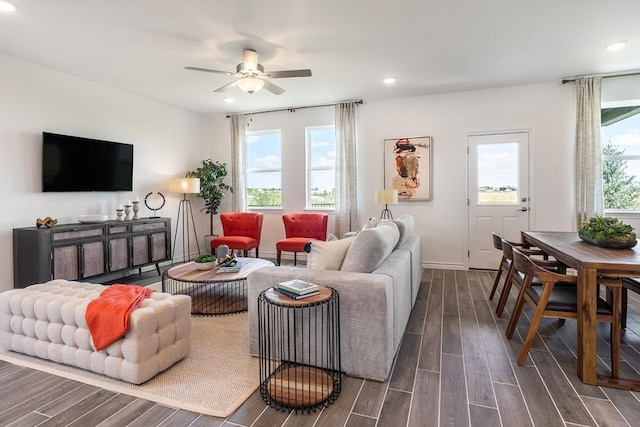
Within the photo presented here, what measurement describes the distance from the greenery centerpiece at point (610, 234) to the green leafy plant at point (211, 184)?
17.9ft

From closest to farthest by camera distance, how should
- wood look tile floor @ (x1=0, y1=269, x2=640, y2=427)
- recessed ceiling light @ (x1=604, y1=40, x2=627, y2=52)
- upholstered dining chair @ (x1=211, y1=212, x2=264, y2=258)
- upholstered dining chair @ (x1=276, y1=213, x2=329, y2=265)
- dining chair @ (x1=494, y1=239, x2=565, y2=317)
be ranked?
wood look tile floor @ (x1=0, y1=269, x2=640, y2=427)
dining chair @ (x1=494, y1=239, x2=565, y2=317)
recessed ceiling light @ (x1=604, y1=40, x2=627, y2=52)
upholstered dining chair @ (x1=211, y1=212, x2=264, y2=258)
upholstered dining chair @ (x1=276, y1=213, x2=329, y2=265)

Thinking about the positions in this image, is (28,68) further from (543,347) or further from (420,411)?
(543,347)

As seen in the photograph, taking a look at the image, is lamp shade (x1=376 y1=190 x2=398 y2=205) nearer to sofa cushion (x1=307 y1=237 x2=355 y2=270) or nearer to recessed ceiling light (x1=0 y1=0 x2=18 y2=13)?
sofa cushion (x1=307 y1=237 x2=355 y2=270)

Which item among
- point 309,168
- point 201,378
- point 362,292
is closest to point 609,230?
point 362,292

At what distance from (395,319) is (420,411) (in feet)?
2.04

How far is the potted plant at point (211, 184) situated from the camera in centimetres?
615

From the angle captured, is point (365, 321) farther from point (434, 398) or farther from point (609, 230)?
point (609, 230)

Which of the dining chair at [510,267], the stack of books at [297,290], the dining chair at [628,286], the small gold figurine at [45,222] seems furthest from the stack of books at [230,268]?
the dining chair at [628,286]

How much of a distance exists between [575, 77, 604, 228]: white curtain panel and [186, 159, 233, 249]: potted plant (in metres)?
5.66

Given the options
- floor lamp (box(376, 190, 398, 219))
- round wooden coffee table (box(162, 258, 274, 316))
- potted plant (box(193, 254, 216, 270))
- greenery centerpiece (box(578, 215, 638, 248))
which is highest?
floor lamp (box(376, 190, 398, 219))

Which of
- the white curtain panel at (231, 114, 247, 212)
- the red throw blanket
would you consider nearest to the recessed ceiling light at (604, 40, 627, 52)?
the red throw blanket

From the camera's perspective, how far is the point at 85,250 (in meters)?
4.04

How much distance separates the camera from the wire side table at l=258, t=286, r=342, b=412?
1.90 meters

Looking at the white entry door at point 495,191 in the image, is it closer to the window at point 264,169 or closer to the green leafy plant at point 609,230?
the green leafy plant at point 609,230
